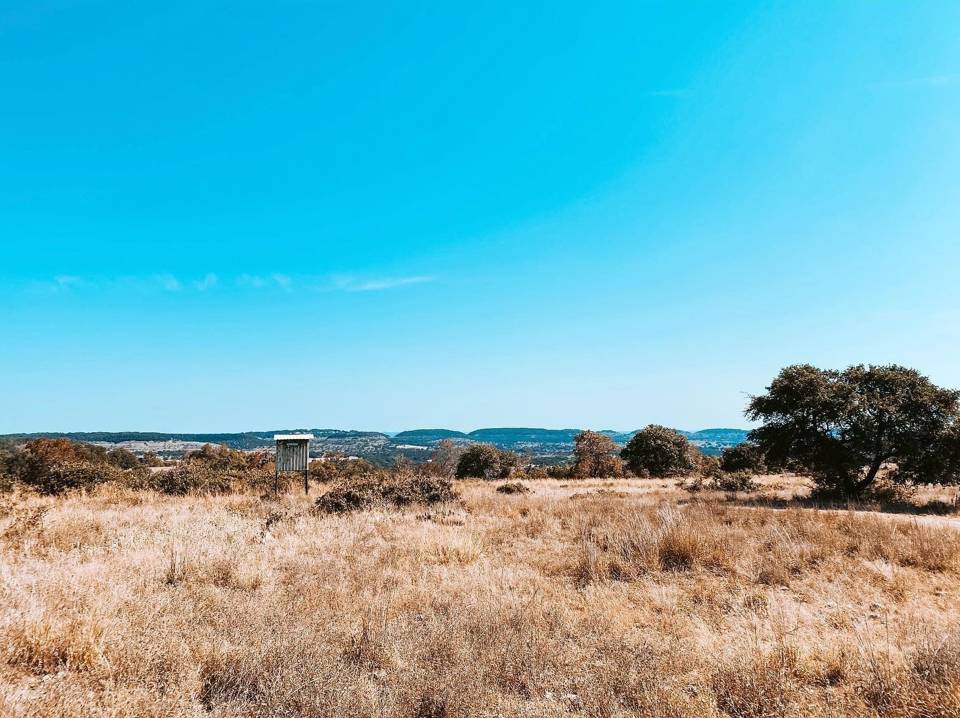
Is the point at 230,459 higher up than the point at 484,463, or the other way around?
the point at 230,459

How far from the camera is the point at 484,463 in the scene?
39219mm

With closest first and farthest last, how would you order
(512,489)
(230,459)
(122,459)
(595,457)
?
1. (512,489)
2. (230,459)
3. (595,457)
4. (122,459)

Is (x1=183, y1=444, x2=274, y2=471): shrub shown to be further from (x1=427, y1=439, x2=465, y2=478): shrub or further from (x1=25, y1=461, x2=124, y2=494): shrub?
(x1=25, y1=461, x2=124, y2=494): shrub

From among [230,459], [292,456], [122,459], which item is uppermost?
[292,456]

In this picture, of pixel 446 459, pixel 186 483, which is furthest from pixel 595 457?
pixel 186 483

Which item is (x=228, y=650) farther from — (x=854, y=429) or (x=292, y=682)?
(x=854, y=429)

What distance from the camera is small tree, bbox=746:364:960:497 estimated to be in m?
17.2

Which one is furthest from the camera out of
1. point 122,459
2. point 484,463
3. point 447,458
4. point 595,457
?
point 447,458

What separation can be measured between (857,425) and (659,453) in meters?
20.6

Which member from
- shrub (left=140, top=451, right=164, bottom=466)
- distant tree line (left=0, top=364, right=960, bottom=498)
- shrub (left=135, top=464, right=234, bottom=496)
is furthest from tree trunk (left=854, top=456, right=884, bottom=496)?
shrub (left=140, top=451, right=164, bottom=466)

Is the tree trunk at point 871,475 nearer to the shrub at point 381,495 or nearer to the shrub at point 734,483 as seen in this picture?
the shrub at point 734,483

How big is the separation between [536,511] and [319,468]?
52.4 feet

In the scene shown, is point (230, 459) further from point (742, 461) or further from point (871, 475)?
point (871, 475)

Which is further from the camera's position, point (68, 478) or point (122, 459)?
point (122, 459)
